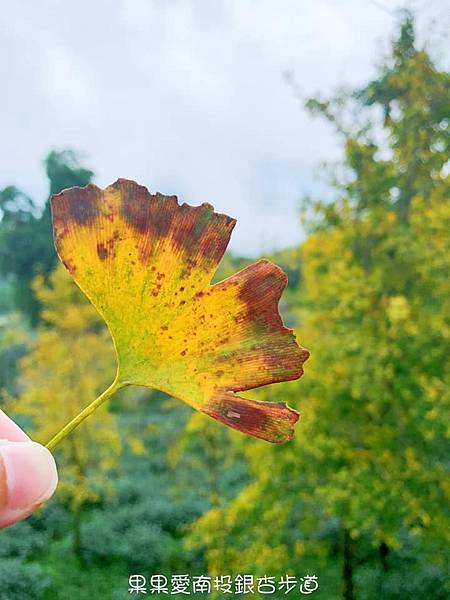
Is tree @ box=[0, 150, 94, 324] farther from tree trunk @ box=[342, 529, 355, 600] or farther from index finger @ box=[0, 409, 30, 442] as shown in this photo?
index finger @ box=[0, 409, 30, 442]

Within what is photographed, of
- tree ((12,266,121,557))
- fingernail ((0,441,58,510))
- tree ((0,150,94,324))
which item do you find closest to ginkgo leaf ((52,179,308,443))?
fingernail ((0,441,58,510))

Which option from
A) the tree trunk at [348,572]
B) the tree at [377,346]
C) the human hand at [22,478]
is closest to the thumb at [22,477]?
the human hand at [22,478]

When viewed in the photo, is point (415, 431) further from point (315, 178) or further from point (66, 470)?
point (66, 470)

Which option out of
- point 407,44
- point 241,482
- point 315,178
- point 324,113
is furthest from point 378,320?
point 241,482

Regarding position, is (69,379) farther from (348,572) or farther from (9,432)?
(9,432)

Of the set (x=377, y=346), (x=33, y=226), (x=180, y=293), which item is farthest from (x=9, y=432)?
(x=33, y=226)
